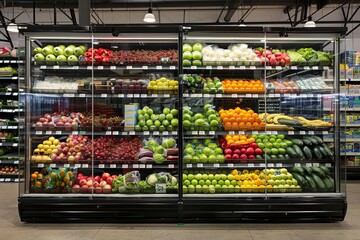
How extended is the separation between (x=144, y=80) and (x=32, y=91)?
1.59 metres

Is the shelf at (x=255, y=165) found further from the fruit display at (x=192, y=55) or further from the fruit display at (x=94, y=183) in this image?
the fruit display at (x=192, y=55)

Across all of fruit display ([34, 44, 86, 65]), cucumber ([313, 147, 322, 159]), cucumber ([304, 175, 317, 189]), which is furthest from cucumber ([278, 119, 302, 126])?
fruit display ([34, 44, 86, 65])

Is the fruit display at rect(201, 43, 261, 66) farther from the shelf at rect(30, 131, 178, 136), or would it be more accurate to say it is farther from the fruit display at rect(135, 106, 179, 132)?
the shelf at rect(30, 131, 178, 136)

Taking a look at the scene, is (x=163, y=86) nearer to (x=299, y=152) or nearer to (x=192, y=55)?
(x=192, y=55)

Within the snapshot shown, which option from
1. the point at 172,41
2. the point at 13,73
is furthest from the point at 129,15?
the point at 172,41

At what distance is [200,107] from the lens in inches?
193

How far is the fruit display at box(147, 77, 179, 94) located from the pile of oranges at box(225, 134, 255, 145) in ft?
3.53

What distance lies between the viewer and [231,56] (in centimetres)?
470

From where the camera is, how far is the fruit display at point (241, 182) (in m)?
4.49

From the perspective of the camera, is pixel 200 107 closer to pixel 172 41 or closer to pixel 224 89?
pixel 224 89

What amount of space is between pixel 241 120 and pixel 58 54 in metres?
2.83

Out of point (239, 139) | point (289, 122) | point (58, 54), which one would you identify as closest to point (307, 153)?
point (289, 122)

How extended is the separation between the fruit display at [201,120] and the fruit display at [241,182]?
68 cm

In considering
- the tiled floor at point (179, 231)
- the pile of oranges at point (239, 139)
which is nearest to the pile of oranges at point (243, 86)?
the pile of oranges at point (239, 139)
